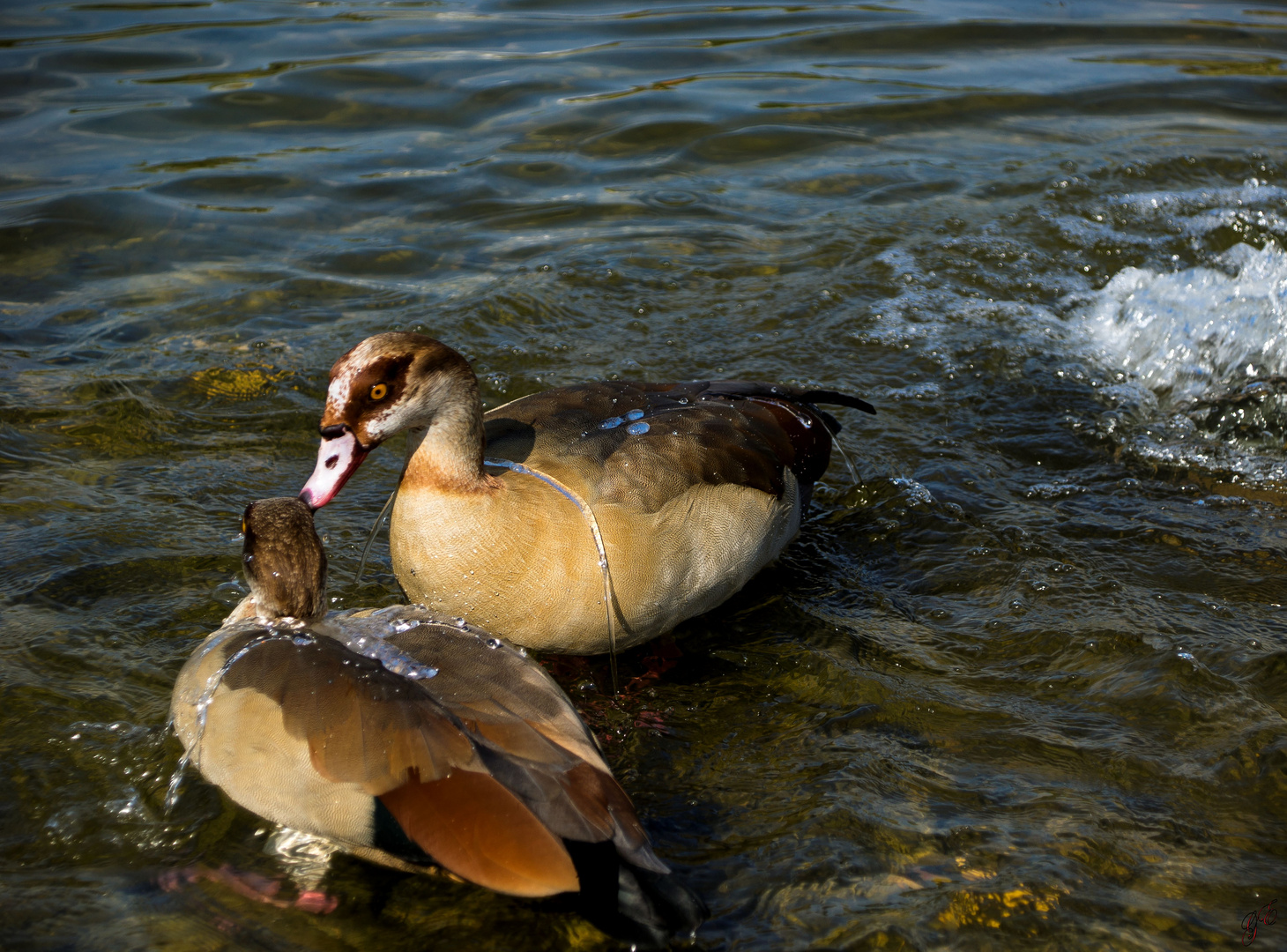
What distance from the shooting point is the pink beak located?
3805 mm

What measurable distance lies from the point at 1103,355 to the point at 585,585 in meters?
3.85

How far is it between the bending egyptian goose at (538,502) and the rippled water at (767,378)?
0.37m

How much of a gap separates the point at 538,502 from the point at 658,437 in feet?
1.84

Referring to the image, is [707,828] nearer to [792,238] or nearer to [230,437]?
[230,437]

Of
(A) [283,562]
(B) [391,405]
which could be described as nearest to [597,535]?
(B) [391,405]

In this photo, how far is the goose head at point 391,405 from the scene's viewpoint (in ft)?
12.6

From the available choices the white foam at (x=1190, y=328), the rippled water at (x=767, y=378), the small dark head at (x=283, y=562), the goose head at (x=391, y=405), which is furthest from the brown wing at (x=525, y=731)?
the white foam at (x=1190, y=328)

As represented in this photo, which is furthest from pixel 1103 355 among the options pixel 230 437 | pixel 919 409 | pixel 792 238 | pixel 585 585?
pixel 230 437

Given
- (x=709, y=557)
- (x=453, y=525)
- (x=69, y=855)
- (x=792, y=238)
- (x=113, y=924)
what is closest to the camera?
(x=113, y=924)

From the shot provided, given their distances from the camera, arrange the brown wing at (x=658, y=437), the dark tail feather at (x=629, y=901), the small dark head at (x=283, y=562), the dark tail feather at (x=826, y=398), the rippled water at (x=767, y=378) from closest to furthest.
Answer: the dark tail feather at (x=629, y=901)
the rippled water at (x=767, y=378)
the small dark head at (x=283, y=562)
the brown wing at (x=658, y=437)
the dark tail feather at (x=826, y=398)

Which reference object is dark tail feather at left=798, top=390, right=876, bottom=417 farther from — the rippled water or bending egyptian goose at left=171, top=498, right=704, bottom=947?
bending egyptian goose at left=171, top=498, right=704, bottom=947

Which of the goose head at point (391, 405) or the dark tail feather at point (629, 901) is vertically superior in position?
the goose head at point (391, 405)

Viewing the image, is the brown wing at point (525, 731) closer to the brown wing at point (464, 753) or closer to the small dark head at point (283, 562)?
the brown wing at point (464, 753)

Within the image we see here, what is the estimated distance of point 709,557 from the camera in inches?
167
